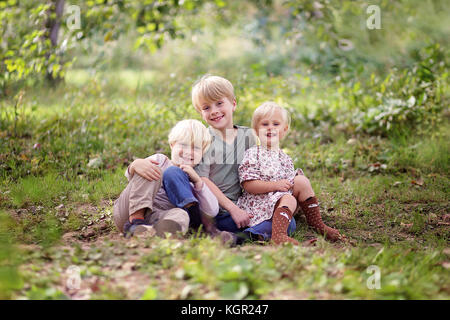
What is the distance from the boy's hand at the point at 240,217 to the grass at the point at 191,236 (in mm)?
250

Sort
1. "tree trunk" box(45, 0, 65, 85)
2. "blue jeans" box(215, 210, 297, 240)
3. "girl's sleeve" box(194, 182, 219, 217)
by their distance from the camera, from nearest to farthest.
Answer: "girl's sleeve" box(194, 182, 219, 217) < "blue jeans" box(215, 210, 297, 240) < "tree trunk" box(45, 0, 65, 85)

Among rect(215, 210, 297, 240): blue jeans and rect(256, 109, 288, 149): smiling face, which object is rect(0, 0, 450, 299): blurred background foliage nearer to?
rect(215, 210, 297, 240): blue jeans

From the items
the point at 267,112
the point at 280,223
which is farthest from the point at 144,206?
the point at 267,112

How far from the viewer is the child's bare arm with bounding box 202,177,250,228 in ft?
11.2

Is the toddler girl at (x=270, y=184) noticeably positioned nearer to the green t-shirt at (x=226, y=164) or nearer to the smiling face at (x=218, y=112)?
the green t-shirt at (x=226, y=164)

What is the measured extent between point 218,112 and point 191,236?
1073 millimetres

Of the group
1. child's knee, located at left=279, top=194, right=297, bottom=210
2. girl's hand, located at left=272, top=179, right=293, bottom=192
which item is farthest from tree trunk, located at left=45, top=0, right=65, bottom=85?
child's knee, located at left=279, top=194, right=297, bottom=210

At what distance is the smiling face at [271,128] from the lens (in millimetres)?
3527

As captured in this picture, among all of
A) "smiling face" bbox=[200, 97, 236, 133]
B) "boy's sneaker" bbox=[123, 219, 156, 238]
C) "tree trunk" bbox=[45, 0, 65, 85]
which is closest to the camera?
"boy's sneaker" bbox=[123, 219, 156, 238]

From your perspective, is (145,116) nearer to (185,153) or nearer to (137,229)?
(185,153)

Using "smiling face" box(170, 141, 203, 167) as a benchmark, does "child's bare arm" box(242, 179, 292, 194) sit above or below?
below

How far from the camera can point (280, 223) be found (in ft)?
10.8

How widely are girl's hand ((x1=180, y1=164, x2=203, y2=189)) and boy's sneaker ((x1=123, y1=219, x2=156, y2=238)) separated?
17.5 inches
